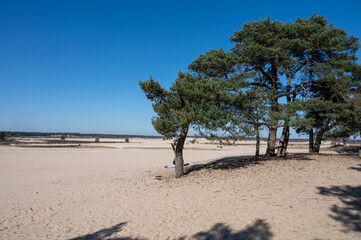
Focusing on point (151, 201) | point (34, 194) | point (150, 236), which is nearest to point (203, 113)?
point (151, 201)

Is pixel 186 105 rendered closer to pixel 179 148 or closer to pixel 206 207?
pixel 179 148

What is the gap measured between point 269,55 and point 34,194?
49.5ft

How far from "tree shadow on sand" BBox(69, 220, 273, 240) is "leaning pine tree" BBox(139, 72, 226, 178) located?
188 inches

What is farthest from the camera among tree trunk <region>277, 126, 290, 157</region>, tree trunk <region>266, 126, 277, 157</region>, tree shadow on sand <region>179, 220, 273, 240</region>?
tree trunk <region>277, 126, 290, 157</region>

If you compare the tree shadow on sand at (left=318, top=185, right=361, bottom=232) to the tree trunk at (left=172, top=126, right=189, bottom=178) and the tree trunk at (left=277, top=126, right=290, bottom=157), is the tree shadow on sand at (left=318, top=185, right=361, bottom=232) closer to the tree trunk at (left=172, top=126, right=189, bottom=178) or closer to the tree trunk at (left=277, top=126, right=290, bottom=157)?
the tree trunk at (left=172, top=126, right=189, bottom=178)

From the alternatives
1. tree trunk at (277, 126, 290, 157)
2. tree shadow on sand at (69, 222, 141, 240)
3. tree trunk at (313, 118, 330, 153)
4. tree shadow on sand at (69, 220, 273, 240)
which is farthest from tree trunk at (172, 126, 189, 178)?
tree trunk at (313, 118, 330, 153)

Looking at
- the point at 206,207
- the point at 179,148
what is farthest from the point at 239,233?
the point at 179,148

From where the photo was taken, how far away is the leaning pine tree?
984 cm

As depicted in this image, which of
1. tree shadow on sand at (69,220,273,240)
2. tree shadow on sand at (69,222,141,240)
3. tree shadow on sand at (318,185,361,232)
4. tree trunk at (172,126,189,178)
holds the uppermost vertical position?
tree trunk at (172,126,189,178)

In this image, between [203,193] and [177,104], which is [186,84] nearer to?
[177,104]

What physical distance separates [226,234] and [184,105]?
6982 millimetres

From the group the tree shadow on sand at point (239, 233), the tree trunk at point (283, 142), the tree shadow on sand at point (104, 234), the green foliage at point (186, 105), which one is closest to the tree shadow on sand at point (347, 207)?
the tree shadow on sand at point (239, 233)

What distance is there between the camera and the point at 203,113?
9.93 metres

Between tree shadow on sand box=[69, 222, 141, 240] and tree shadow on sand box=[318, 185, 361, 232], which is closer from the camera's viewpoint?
tree shadow on sand box=[318, 185, 361, 232]
